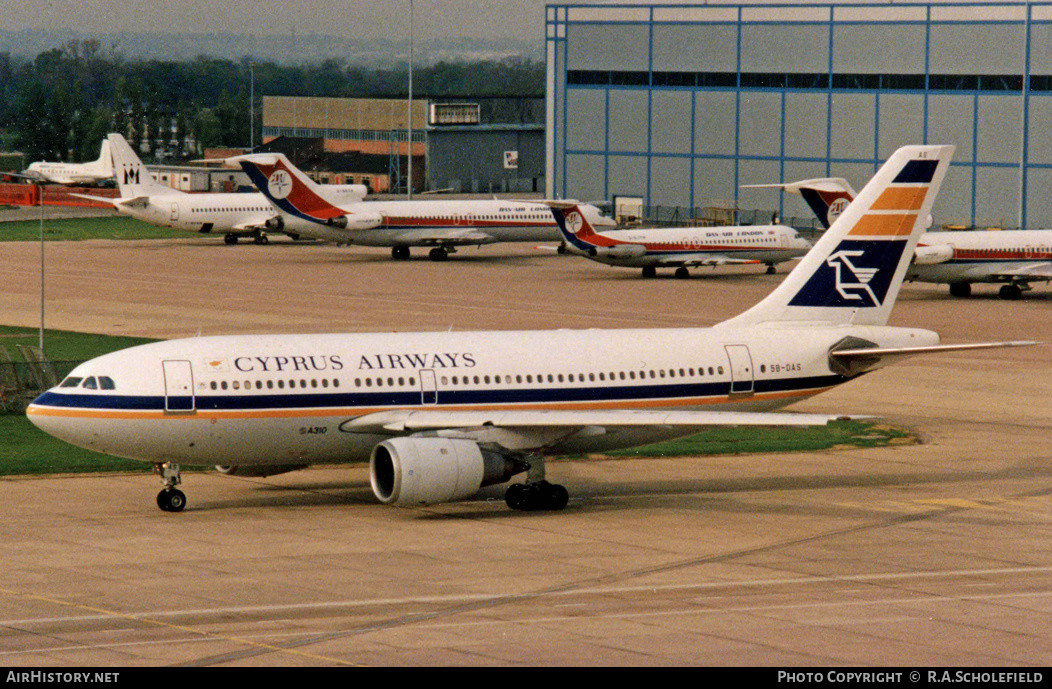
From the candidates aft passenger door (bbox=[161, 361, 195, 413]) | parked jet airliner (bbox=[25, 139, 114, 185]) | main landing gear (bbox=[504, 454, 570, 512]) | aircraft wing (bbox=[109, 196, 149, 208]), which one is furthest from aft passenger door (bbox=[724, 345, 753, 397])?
parked jet airliner (bbox=[25, 139, 114, 185])

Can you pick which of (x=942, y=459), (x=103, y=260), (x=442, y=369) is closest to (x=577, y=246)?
(x=103, y=260)

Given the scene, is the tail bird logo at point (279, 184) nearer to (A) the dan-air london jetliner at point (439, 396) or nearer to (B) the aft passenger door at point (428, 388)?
(A) the dan-air london jetliner at point (439, 396)

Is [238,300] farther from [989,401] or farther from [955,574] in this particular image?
[955,574]

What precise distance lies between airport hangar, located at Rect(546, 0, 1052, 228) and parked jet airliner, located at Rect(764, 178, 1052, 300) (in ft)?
71.9

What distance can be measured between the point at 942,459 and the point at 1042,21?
7988 cm

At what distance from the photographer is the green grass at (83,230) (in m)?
130

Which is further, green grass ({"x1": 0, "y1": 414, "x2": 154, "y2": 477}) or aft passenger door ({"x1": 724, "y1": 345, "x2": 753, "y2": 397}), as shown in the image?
green grass ({"x1": 0, "y1": 414, "x2": 154, "y2": 477})

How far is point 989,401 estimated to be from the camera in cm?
5703

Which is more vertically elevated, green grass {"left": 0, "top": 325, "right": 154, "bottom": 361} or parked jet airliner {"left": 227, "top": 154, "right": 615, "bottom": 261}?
parked jet airliner {"left": 227, "top": 154, "right": 615, "bottom": 261}

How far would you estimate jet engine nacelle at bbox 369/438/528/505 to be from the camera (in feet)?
118

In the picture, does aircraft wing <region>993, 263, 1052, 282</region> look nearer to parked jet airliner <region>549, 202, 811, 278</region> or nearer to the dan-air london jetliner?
parked jet airliner <region>549, 202, 811, 278</region>

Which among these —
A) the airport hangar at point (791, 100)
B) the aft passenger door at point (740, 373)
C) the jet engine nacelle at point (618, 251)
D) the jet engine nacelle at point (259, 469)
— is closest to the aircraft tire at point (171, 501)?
the jet engine nacelle at point (259, 469)

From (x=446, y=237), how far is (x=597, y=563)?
8158 cm

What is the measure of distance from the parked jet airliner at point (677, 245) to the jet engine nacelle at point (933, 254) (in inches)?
652
